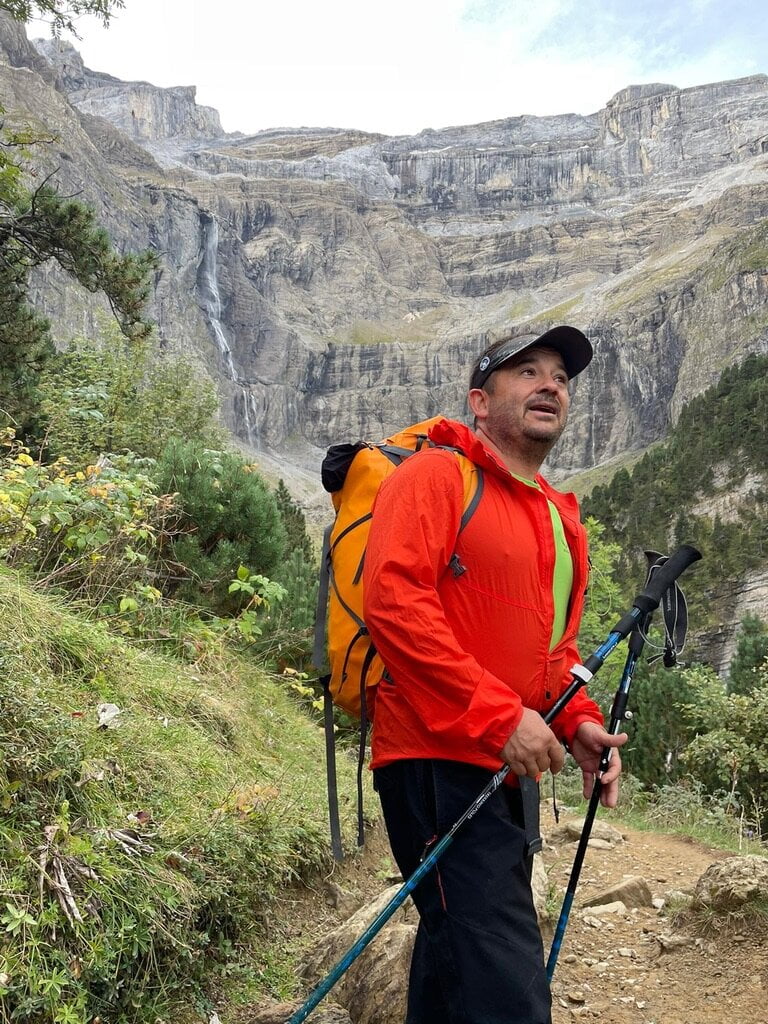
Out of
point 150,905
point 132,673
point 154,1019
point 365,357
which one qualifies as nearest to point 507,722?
point 150,905

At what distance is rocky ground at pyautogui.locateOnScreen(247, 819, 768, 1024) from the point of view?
3.28m

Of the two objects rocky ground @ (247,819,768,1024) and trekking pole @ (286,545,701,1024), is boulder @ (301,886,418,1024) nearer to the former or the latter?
rocky ground @ (247,819,768,1024)

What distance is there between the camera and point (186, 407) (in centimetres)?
1952

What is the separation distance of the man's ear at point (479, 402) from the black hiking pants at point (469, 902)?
3.63 ft

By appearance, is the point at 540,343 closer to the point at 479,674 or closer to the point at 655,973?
the point at 479,674

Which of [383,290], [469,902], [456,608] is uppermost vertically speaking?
[383,290]

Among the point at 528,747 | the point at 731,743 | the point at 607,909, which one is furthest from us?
the point at 731,743

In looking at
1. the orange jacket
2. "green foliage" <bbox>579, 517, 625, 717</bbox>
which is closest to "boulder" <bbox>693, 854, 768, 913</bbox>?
the orange jacket

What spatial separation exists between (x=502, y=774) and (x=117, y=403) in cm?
1146

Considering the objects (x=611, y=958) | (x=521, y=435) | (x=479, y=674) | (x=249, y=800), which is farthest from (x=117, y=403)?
(x=479, y=674)

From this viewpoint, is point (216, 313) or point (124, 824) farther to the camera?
point (216, 313)

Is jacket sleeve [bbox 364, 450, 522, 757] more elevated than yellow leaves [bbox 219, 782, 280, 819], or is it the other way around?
jacket sleeve [bbox 364, 450, 522, 757]

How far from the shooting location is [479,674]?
212 cm

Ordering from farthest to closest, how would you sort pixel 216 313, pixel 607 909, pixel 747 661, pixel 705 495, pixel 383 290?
1. pixel 383 290
2. pixel 216 313
3. pixel 705 495
4. pixel 747 661
5. pixel 607 909
